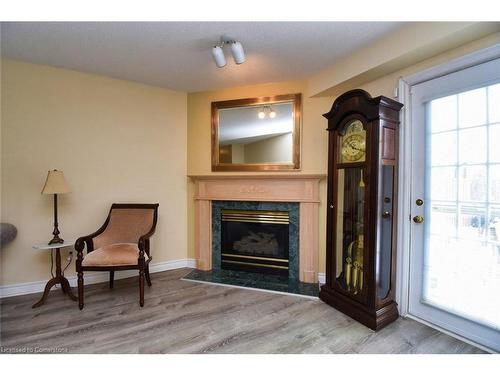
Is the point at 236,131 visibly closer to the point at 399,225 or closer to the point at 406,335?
the point at 399,225

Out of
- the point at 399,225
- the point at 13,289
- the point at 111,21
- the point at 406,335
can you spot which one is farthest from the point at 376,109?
the point at 13,289

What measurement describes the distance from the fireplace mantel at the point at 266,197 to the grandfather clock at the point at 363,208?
1.36 ft

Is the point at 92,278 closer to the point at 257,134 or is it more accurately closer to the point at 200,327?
the point at 200,327

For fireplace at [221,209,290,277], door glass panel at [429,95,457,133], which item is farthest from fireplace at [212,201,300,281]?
door glass panel at [429,95,457,133]

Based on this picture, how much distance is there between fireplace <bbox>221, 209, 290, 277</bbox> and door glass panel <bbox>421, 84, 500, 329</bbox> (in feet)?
4.60

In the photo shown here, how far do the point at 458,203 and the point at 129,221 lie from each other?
9.99ft

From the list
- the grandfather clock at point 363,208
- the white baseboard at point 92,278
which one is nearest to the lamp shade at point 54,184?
the white baseboard at point 92,278

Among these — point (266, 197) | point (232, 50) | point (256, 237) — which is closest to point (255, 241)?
point (256, 237)

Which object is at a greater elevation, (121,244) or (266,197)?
(266,197)

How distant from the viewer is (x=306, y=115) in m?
2.67

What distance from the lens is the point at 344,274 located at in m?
2.15

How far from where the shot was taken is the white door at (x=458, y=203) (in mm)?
1545

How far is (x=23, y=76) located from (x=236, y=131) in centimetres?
223

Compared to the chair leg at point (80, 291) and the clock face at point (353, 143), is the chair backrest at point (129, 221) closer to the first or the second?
the chair leg at point (80, 291)
